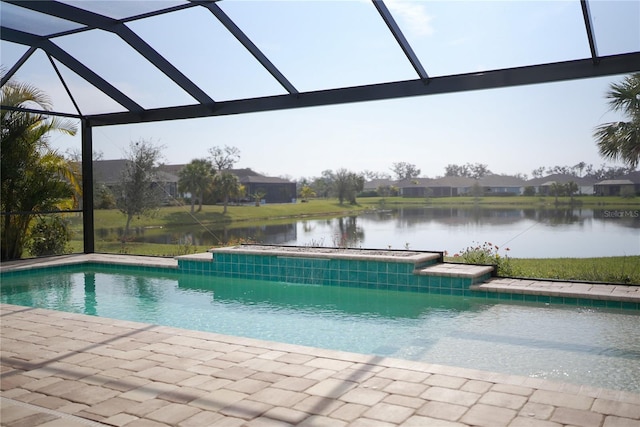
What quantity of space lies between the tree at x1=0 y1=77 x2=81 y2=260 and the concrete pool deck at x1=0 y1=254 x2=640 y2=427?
285 inches

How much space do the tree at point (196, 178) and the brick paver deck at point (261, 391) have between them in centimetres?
1112

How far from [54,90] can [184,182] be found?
5.14 meters

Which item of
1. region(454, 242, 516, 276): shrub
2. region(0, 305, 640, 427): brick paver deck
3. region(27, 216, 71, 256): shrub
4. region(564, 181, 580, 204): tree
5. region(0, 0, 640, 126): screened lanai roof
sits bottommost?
region(0, 305, 640, 427): brick paver deck

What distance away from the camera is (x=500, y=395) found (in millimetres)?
3650

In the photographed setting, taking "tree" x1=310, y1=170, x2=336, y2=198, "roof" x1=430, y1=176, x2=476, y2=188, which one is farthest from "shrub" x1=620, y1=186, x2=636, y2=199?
"tree" x1=310, y1=170, x2=336, y2=198

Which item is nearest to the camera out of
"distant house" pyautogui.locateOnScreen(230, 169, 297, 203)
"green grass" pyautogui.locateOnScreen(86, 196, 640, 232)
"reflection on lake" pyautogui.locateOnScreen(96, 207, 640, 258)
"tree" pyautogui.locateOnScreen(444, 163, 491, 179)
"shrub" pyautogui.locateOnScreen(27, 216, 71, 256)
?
"reflection on lake" pyautogui.locateOnScreen(96, 207, 640, 258)

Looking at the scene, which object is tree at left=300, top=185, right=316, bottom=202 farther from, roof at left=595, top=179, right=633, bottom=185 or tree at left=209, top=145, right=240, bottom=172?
roof at left=595, top=179, right=633, bottom=185

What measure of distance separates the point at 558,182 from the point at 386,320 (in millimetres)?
4490

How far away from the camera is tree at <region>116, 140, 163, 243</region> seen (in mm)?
14422

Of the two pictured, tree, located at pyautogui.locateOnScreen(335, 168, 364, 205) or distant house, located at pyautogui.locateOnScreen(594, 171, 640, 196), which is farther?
tree, located at pyautogui.locateOnScreen(335, 168, 364, 205)

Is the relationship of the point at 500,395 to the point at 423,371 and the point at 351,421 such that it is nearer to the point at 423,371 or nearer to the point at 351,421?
the point at 423,371

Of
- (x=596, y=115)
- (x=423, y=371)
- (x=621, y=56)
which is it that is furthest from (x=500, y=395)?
(x=596, y=115)

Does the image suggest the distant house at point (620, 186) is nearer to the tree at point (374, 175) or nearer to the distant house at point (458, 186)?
the distant house at point (458, 186)

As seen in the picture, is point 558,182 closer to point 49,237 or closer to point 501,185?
point 501,185
